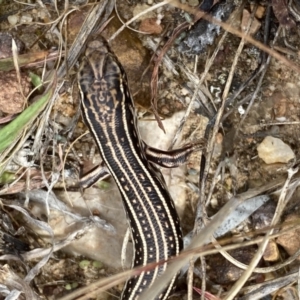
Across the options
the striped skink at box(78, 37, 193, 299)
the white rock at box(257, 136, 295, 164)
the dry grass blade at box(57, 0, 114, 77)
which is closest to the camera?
the striped skink at box(78, 37, 193, 299)

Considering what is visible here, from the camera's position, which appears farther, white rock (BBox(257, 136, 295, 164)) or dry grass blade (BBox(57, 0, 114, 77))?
white rock (BBox(257, 136, 295, 164))

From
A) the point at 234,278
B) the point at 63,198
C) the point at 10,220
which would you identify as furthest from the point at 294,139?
the point at 10,220

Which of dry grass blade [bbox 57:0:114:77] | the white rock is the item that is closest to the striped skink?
dry grass blade [bbox 57:0:114:77]

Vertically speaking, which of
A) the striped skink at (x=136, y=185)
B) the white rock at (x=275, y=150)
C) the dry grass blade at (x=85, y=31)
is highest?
the dry grass blade at (x=85, y=31)

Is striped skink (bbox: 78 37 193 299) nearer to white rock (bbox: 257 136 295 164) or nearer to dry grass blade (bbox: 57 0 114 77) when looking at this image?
dry grass blade (bbox: 57 0 114 77)

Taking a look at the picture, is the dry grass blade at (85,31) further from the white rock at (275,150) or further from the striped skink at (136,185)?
the white rock at (275,150)

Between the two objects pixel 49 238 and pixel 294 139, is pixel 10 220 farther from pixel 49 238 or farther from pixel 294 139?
pixel 294 139

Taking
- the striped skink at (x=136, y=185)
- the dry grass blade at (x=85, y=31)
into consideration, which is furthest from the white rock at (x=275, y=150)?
the dry grass blade at (x=85, y=31)
